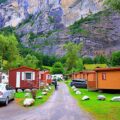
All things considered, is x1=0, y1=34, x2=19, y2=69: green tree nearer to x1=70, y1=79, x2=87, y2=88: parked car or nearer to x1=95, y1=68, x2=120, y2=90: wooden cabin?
x1=70, y1=79, x2=87, y2=88: parked car

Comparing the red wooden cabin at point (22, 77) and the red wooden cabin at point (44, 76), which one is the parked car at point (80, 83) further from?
the red wooden cabin at point (22, 77)

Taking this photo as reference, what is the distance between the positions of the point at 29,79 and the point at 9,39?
4878 centimetres

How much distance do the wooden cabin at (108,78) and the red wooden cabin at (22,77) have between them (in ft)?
28.1

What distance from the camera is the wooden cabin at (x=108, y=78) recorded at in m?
41.3

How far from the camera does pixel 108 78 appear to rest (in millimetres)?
42750

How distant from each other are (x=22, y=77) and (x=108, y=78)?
1187 centimetres

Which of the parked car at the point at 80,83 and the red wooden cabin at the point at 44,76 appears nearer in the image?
the parked car at the point at 80,83

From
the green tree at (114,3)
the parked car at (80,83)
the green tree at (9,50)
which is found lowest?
the parked car at (80,83)

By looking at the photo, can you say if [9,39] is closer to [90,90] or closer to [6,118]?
[90,90]

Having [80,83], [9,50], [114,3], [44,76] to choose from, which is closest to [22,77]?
[80,83]

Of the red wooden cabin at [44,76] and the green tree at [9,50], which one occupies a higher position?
the green tree at [9,50]

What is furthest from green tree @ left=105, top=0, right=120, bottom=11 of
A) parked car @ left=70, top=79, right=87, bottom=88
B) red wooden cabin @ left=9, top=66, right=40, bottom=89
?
parked car @ left=70, top=79, right=87, bottom=88

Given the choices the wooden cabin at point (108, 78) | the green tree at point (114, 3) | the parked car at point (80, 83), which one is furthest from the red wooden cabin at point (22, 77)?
the green tree at point (114, 3)

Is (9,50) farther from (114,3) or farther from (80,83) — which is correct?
(114,3)
